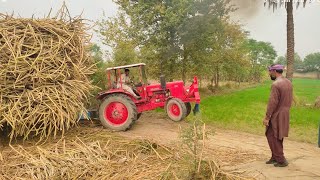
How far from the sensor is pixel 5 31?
7379 millimetres

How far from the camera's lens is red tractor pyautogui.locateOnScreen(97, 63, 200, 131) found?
10.1 meters

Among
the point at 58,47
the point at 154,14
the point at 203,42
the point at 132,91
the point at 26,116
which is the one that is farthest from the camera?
the point at 203,42

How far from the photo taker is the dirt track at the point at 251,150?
5.77 m

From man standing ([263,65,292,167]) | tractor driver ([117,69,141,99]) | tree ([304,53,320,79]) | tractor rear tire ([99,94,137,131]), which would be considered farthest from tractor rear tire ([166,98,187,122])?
tree ([304,53,320,79])

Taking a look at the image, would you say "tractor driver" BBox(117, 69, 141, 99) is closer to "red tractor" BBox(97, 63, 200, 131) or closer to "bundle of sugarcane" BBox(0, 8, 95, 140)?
"red tractor" BBox(97, 63, 200, 131)

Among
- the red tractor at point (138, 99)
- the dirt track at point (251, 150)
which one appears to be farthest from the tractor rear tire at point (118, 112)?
the dirt track at point (251, 150)

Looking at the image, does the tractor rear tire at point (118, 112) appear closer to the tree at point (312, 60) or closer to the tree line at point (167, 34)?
the tree line at point (167, 34)

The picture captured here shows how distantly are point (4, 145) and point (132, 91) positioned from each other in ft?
13.9

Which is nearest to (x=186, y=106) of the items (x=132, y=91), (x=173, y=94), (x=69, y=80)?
(x=173, y=94)

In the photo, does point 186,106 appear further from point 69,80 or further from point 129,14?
point 129,14

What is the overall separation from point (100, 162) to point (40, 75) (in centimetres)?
240

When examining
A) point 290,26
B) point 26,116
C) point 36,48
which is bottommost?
point 26,116

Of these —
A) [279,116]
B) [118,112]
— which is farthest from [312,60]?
[279,116]

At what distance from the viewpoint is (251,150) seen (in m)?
7.59
